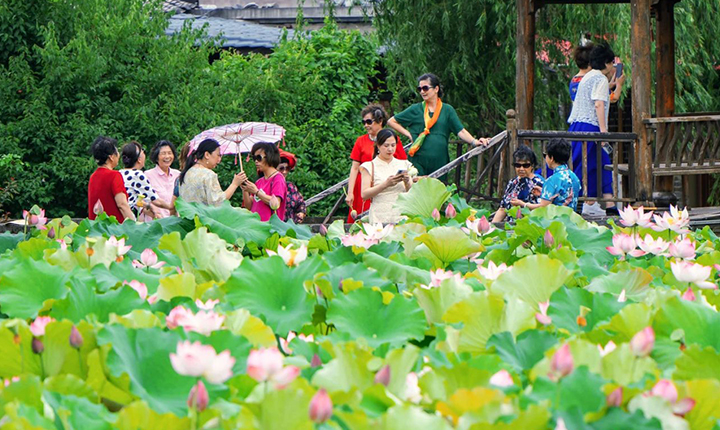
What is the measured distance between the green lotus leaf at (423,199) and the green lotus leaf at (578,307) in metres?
2.11

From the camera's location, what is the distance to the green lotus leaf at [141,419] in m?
1.47

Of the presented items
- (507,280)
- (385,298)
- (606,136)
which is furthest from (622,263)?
(606,136)

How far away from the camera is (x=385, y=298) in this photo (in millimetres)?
2332

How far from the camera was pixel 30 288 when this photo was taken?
2.45 metres

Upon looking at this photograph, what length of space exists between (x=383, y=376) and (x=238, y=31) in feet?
58.7

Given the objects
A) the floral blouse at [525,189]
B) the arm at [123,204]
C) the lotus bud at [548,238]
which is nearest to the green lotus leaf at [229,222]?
the lotus bud at [548,238]

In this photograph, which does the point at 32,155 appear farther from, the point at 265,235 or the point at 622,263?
the point at 622,263

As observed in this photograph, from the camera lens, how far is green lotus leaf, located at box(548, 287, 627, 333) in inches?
88.6

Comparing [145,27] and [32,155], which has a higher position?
[145,27]

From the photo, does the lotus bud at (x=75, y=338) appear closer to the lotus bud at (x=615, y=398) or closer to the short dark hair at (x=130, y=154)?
the lotus bud at (x=615, y=398)

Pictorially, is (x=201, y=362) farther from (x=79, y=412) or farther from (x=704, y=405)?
(x=704, y=405)

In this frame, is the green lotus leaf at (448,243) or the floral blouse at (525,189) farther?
the floral blouse at (525,189)

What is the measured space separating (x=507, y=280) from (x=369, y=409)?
3.07 ft

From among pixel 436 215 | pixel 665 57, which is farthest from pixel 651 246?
pixel 665 57
